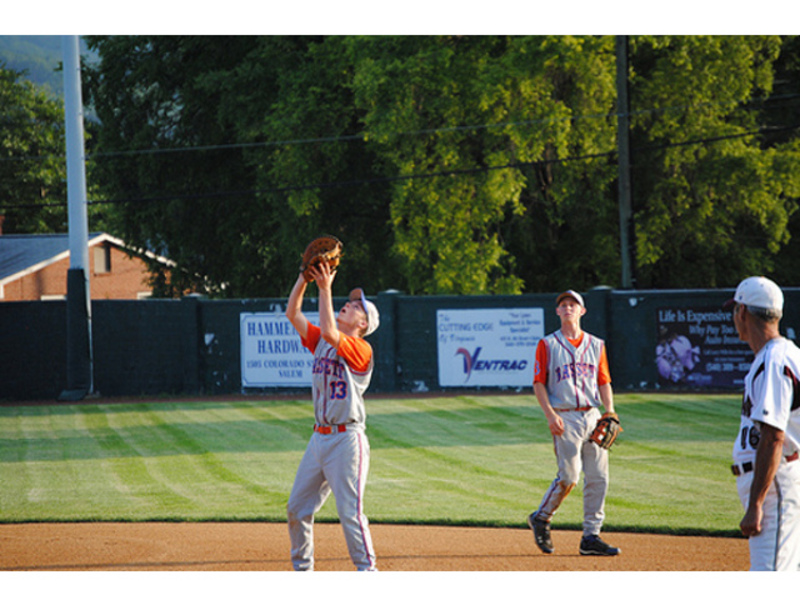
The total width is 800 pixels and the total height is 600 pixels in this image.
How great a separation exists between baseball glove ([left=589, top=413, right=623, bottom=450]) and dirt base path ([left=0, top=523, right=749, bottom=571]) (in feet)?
3.32

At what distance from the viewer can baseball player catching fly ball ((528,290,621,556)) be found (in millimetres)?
8031

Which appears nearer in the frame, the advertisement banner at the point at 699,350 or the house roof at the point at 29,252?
the advertisement banner at the point at 699,350

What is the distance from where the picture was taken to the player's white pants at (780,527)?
16.2 feet

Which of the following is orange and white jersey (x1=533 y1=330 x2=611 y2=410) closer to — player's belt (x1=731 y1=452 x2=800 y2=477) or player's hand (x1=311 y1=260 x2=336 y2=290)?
player's hand (x1=311 y1=260 x2=336 y2=290)

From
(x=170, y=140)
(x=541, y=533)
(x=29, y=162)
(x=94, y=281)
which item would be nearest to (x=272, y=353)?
(x=170, y=140)

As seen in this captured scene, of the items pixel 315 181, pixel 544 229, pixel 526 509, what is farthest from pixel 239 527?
pixel 544 229

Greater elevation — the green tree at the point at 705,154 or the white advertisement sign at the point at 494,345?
the green tree at the point at 705,154

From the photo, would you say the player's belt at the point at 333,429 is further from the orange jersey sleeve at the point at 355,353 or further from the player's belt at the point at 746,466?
the player's belt at the point at 746,466

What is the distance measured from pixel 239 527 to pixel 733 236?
25729 millimetres

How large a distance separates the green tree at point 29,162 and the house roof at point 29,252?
1415cm

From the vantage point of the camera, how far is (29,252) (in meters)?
46.2

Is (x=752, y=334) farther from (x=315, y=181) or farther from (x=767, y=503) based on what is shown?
(x=315, y=181)

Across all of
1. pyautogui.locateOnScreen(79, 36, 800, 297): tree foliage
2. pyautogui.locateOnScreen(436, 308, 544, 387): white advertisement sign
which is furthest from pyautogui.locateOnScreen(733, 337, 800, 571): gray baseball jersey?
pyautogui.locateOnScreen(79, 36, 800, 297): tree foliage

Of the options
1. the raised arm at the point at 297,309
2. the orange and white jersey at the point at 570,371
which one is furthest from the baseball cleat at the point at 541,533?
the raised arm at the point at 297,309
